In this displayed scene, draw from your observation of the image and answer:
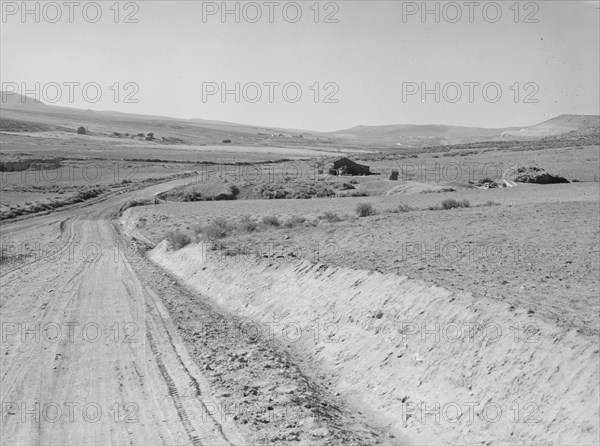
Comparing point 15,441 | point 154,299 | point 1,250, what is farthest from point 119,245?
point 15,441

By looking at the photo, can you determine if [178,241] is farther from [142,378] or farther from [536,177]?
[536,177]

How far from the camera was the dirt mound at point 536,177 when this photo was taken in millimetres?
45781

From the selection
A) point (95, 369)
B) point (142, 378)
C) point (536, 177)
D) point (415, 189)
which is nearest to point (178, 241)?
point (95, 369)

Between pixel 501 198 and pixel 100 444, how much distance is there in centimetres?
3016

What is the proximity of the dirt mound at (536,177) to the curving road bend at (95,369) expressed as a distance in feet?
106

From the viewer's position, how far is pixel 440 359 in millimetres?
9352

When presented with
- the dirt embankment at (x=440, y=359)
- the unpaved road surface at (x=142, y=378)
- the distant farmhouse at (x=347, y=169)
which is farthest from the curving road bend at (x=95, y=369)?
the distant farmhouse at (x=347, y=169)

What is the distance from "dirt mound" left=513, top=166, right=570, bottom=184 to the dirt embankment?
3470 centimetres

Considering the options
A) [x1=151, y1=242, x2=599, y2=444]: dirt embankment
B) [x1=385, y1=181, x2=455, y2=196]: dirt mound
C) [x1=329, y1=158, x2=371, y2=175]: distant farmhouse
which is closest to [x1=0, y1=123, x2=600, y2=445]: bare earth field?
[x1=151, y1=242, x2=599, y2=444]: dirt embankment

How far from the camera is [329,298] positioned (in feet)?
44.5

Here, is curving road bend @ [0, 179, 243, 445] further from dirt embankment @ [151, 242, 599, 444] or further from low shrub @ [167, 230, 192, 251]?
low shrub @ [167, 230, 192, 251]

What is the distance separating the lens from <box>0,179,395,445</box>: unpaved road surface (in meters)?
8.63

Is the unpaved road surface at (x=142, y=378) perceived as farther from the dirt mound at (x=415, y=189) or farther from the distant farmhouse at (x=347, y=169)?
the distant farmhouse at (x=347, y=169)

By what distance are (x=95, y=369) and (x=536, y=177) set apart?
130 feet
